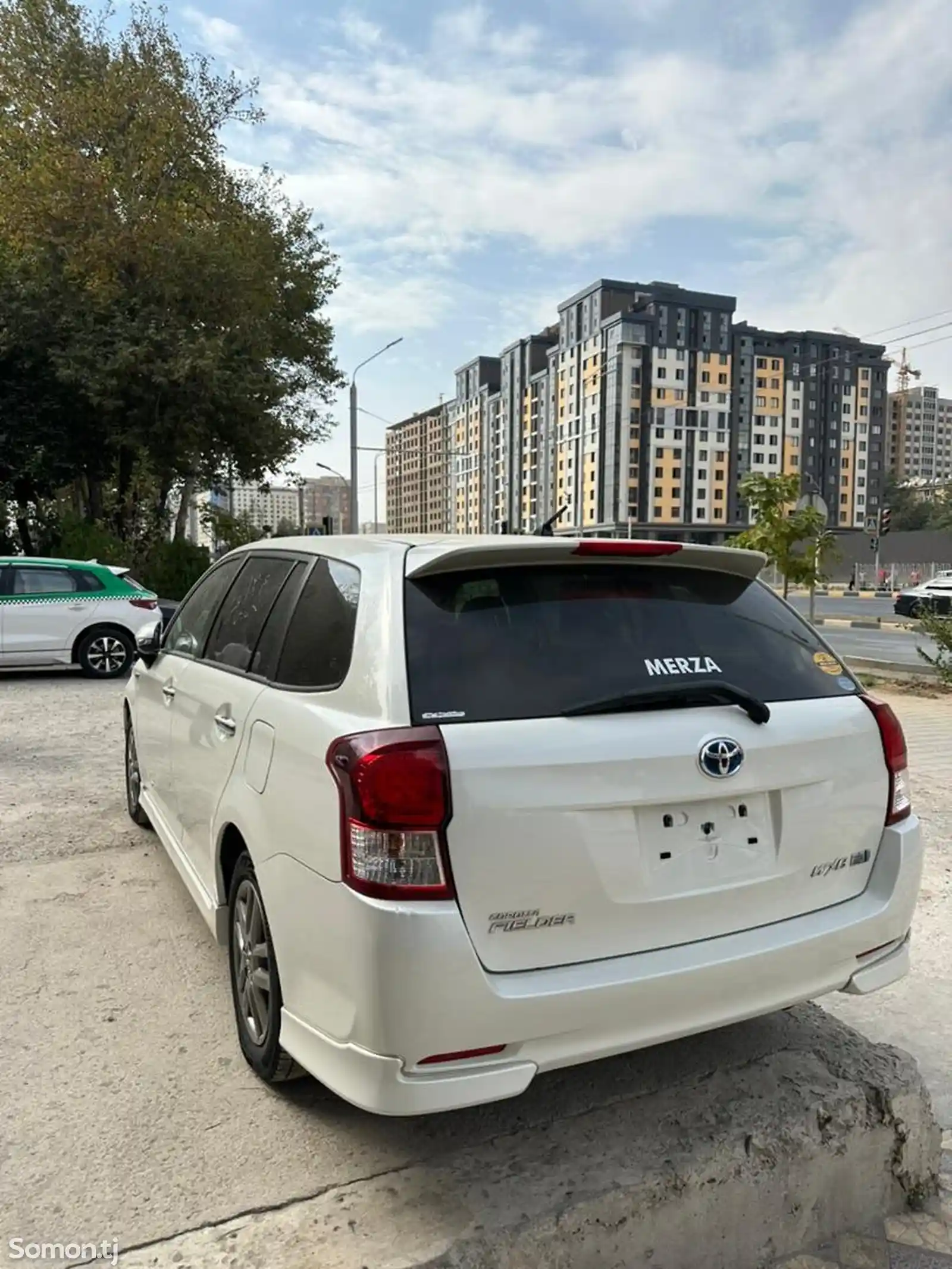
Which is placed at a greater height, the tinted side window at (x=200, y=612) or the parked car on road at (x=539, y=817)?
the tinted side window at (x=200, y=612)

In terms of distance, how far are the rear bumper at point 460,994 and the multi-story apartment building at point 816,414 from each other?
387 feet

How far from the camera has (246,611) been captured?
3539 millimetres

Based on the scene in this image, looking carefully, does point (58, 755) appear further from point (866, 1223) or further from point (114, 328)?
point (114, 328)

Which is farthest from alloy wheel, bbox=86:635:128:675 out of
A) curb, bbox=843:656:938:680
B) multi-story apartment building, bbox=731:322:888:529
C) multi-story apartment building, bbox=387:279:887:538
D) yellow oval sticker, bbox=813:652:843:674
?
multi-story apartment building, bbox=731:322:888:529

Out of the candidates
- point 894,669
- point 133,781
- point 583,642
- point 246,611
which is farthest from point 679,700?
point 894,669

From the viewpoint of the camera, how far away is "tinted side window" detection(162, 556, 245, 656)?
3.95 m

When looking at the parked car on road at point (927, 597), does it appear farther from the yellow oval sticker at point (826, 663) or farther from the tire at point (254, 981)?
the tire at point (254, 981)

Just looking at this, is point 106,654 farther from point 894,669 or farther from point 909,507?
point 909,507

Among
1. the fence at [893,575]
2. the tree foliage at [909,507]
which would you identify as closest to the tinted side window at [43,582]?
the fence at [893,575]

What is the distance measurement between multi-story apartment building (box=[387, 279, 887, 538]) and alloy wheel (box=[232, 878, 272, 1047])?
102817 mm

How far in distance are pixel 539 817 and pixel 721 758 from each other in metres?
0.52

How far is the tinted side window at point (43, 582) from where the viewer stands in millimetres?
11422

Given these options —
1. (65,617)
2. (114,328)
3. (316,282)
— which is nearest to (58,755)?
(65,617)

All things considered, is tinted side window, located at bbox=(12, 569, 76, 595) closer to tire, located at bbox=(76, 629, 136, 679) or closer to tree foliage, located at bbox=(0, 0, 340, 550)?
tire, located at bbox=(76, 629, 136, 679)
